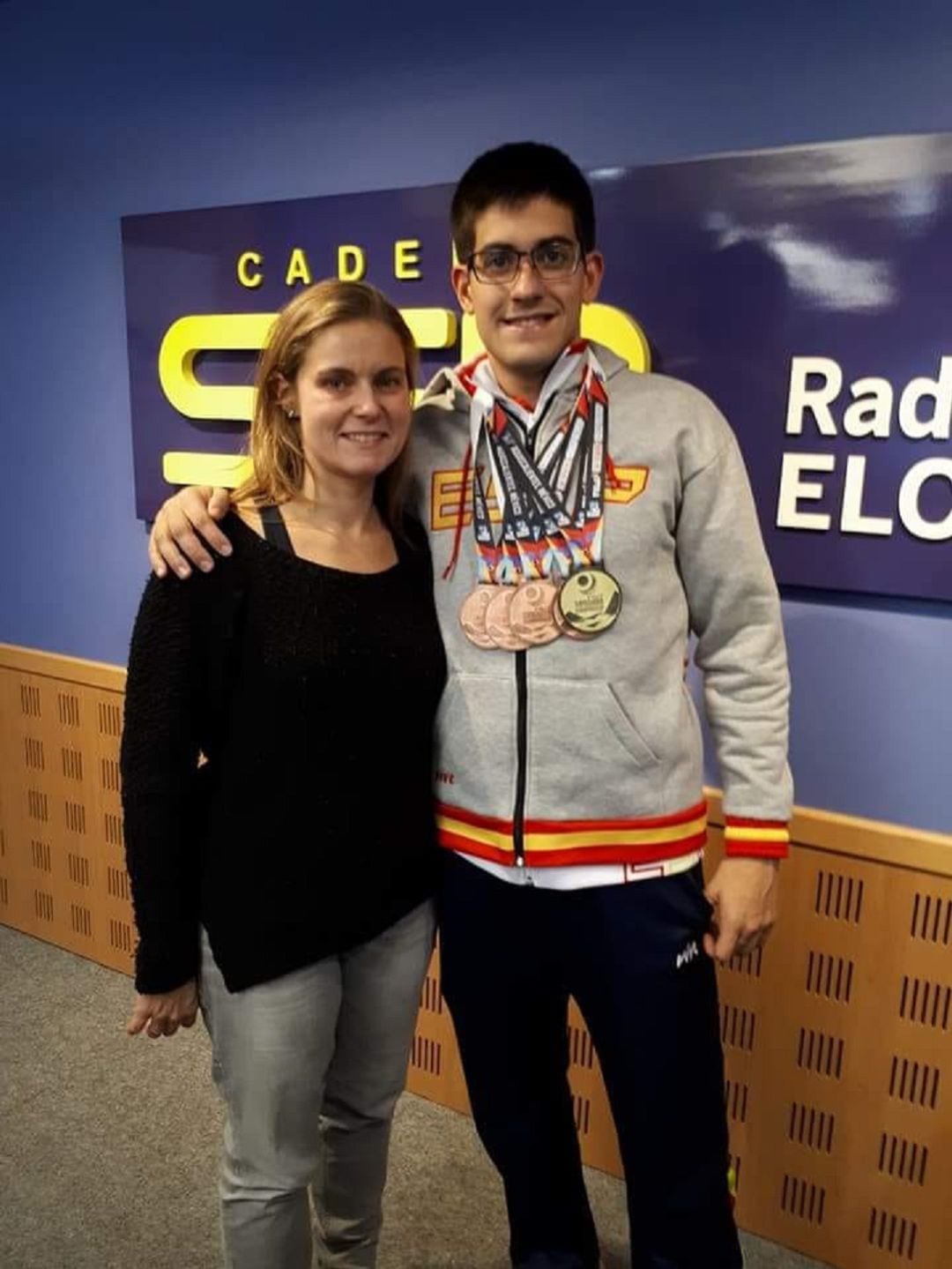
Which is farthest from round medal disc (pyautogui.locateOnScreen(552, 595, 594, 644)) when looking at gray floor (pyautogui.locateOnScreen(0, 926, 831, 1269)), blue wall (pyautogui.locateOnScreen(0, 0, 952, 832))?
gray floor (pyautogui.locateOnScreen(0, 926, 831, 1269))

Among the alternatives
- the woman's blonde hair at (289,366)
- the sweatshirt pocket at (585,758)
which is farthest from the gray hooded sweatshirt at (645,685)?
the woman's blonde hair at (289,366)

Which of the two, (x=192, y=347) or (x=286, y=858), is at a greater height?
(x=192, y=347)

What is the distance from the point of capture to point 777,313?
1625 millimetres

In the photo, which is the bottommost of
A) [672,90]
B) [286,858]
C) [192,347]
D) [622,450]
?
[286,858]

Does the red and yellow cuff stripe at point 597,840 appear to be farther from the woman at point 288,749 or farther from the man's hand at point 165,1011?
the man's hand at point 165,1011

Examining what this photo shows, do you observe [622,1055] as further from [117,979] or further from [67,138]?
[67,138]

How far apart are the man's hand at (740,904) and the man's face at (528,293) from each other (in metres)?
0.72

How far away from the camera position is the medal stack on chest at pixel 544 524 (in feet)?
4.37

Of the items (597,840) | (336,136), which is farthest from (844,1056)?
(336,136)

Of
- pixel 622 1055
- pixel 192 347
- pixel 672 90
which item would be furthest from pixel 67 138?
pixel 622 1055

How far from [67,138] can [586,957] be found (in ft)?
7.23

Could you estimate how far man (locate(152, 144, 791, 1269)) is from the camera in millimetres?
1314

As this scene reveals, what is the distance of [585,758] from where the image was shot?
133 centimetres

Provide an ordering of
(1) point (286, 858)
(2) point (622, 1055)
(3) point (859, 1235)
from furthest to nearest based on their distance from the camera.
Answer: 1. (3) point (859, 1235)
2. (2) point (622, 1055)
3. (1) point (286, 858)
